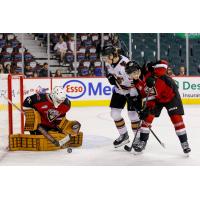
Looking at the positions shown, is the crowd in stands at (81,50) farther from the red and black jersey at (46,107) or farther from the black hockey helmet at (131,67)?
the black hockey helmet at (131,67)

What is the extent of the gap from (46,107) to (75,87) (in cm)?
433

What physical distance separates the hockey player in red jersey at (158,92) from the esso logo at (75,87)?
15.2 ft

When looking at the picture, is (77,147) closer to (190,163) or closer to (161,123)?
(190,163)

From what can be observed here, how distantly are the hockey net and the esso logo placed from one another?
5.45 ft

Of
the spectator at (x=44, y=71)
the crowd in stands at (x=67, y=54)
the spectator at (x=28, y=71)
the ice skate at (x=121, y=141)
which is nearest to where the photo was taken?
the ice skate at (x=121, y=141)

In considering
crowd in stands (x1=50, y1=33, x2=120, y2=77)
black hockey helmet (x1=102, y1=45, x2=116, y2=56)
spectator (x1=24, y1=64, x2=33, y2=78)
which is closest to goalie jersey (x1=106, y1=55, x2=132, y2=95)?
black hockey helmet (x1=102, y1=45, x2=116, y2=56)

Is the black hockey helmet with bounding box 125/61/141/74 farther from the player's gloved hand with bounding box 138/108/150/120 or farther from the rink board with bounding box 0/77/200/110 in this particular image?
the rink board with bounding box 0/77/200/110

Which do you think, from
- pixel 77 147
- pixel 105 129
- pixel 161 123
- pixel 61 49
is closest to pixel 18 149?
pixel 77 147

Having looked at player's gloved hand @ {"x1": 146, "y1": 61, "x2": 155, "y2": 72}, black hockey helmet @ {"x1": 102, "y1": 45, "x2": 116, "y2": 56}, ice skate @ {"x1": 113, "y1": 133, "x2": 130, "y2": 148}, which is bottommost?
ice skate @ {"x1": 113, "y1": 133, "x2": 130, "y2": 148}

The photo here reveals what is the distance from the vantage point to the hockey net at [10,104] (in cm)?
418

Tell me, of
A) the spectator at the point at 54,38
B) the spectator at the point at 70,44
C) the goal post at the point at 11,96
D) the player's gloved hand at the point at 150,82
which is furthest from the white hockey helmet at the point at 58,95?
the spectator at the point at 54,38

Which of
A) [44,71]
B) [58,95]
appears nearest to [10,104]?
[58,95]

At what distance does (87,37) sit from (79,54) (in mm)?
402

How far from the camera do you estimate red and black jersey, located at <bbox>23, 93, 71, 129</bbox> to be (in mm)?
4016
